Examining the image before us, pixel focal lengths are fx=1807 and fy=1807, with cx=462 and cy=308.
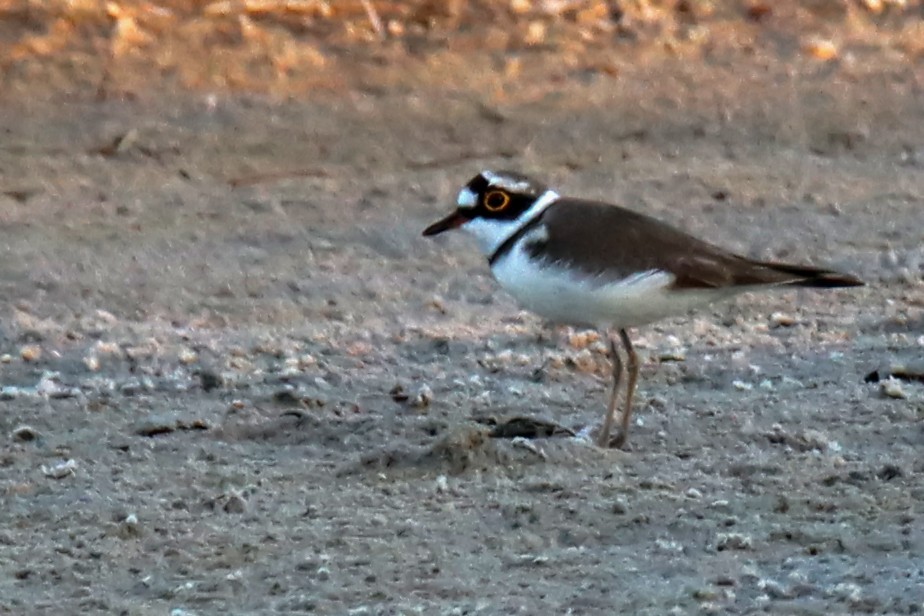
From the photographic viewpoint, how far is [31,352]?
6449mm

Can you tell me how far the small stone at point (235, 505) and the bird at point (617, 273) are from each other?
3.72ft

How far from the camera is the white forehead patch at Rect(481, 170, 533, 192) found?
5.76 meters

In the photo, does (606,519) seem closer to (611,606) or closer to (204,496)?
(611,606)

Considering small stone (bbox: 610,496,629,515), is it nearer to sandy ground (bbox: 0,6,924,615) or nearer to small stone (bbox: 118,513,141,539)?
sandy ground (bbox: 0,6,924,615)

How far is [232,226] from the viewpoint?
324 inches

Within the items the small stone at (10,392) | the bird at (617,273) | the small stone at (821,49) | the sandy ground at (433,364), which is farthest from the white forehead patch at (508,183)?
the small stone at (821,49)

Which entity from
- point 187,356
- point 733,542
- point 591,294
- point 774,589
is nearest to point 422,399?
point 591,294

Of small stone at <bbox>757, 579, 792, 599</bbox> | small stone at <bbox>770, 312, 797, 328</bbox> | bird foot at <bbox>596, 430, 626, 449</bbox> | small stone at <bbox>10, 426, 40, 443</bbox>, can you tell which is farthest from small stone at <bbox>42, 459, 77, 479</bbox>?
small stone at <bbox>770, 312, 797, 328</bbox>

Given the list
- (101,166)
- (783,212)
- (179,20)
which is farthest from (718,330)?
(179,20)

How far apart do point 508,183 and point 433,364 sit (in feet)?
2.96

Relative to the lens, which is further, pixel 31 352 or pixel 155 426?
pixel 31 352

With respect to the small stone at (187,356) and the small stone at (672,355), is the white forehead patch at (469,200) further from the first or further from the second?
the small stone at (187,356)

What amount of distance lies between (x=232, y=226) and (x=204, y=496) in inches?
136

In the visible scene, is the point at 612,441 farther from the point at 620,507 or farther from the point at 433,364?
the point at 433,364
